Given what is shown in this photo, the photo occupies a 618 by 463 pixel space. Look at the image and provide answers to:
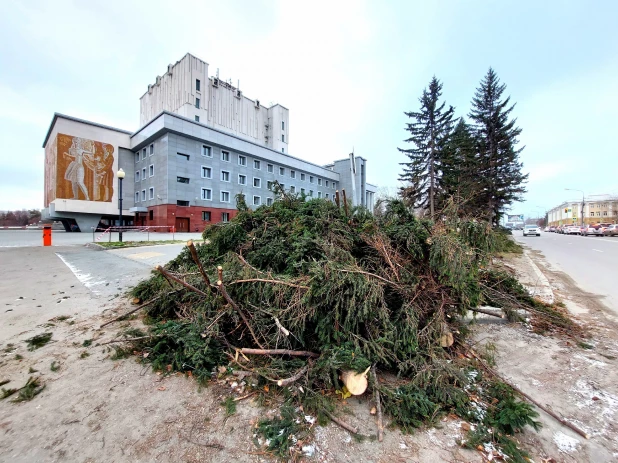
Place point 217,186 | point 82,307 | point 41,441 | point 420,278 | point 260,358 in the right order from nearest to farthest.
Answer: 1. point 41,441
2. point 260,358
3. point 420,278
4. point 82,307
5. point 217,186

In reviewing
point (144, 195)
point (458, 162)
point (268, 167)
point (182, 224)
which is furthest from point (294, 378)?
point (268, 167)

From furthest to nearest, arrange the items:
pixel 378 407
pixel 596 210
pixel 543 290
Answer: pixel 596 210 < pixel 543 290 < pixel 378 407

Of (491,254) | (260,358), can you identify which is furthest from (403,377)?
(491,254)

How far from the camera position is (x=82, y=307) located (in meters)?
4.47

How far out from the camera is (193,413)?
2.08 metres

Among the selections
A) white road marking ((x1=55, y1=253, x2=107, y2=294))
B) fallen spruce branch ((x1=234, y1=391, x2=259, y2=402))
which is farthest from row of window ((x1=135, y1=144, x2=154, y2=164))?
fallen spruce branch ((x1=234, y1=391, x2=259, y2=402))

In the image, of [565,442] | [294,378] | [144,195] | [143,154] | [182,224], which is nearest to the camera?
[565,442]

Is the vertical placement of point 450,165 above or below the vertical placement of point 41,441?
above

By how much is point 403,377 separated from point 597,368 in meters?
2.20

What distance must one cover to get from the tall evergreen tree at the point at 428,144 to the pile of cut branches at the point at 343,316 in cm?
2096

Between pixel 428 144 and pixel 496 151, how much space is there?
17.7 feet

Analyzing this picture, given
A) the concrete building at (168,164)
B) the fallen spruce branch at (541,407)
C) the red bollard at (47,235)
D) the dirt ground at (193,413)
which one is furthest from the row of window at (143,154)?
the fallen spruce branch at (541,407)

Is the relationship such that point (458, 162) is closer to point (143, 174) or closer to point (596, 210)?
point (143, 174)

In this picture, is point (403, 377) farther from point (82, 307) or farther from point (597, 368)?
point (82, 307)
